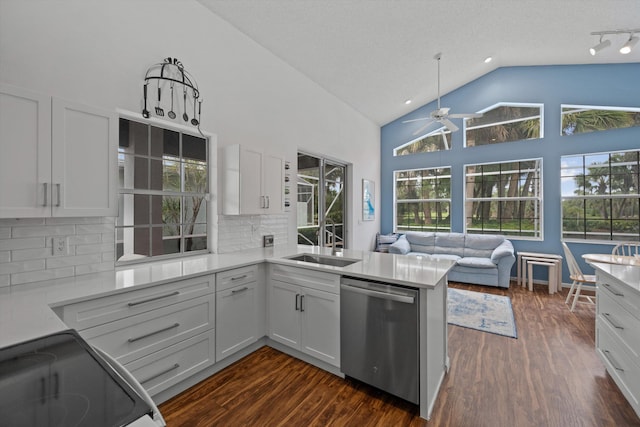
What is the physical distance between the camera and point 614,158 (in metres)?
4.62

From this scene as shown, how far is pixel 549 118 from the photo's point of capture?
5.09m

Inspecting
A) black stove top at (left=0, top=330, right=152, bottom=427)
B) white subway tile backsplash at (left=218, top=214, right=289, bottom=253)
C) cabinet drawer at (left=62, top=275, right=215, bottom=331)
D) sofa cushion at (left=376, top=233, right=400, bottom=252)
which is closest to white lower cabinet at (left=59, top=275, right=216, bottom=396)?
cabinet drawer at (left=62, top=275, right=215, bottom=331)

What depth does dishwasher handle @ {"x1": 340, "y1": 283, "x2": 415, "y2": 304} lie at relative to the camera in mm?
1857

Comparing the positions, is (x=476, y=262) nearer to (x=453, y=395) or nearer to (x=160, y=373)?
(x=453, y=395)

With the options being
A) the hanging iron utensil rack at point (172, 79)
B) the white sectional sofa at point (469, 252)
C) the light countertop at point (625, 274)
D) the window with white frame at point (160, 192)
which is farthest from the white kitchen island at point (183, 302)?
the white sectional sofa at point (469, 252)

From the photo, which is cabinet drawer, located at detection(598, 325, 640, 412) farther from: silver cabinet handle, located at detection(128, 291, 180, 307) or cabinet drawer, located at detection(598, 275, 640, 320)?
silver cabinet handle, located at detection(128, 291, 180, 307)

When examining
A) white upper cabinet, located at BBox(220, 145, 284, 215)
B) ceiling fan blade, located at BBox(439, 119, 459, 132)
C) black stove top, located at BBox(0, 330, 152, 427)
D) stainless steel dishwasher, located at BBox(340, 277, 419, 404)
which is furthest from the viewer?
ceiling fan blade, located at BBox(439, 119, 459, 132)

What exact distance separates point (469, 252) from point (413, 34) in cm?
400

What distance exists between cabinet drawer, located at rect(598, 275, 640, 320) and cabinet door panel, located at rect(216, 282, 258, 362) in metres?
2.74

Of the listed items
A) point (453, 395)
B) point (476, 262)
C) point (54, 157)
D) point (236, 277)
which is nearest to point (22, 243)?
point (54, 157)

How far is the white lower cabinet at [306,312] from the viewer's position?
90.3 inches

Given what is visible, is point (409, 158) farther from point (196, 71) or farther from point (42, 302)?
point (42, 302)

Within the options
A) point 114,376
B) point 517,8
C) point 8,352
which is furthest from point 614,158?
point 8,352

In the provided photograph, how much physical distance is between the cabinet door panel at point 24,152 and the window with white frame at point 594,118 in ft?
22.5
